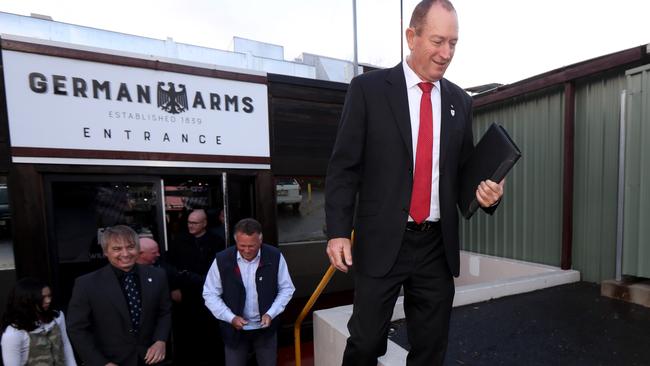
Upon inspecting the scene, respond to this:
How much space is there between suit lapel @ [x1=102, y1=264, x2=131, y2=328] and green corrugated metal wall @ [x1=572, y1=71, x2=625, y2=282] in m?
4.87

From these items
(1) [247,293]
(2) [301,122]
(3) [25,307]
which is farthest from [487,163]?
(2) [301,122]

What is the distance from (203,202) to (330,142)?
77.1 inches

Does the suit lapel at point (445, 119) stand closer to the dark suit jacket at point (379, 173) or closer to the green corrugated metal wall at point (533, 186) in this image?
the dark suit jacket at point (379, 173)

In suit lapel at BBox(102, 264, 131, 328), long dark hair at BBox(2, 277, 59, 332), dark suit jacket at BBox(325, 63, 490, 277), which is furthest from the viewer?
long dark hair at BBox(2, 277, 59, 332)

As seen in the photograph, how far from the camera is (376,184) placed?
1.37 m

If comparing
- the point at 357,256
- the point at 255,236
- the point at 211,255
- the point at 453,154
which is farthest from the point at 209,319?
the point at 453,154

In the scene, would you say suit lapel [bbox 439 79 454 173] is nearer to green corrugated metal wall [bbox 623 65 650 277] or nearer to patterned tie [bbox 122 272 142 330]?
patterned tie [bbox 122 272 142 330]

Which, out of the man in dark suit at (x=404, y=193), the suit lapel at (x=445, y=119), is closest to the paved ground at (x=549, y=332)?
the man in dark suit at (x=404, y=193)

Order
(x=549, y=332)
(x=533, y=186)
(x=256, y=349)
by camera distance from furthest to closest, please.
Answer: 1. (x=533, y=186)
2. (x=256, y=349)
3. (x=549, y=332)

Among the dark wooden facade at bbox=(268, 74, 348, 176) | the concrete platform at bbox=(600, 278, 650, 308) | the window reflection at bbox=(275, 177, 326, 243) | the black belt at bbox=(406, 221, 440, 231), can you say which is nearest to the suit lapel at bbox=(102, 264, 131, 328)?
the black belt at bbox=(406, 221, 440, 231)

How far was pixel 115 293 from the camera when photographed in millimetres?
2193

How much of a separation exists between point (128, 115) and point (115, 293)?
2080mm

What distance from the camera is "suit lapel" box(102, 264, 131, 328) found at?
7.16 ft

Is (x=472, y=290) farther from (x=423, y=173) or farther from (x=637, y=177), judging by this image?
(x=423, y=173)
